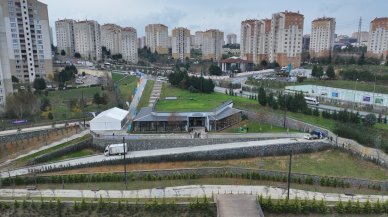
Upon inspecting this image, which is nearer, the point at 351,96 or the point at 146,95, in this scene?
the point at 351,96

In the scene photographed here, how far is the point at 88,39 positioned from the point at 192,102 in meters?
63.0

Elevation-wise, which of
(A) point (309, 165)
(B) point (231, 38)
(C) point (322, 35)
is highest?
(B) point (231, 38)

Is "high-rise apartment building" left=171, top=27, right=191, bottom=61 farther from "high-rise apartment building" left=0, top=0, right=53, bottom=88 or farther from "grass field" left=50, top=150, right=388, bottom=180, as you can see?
"grass field" left=50, top=150, right=388, bottom=180

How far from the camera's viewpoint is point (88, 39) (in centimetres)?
8481

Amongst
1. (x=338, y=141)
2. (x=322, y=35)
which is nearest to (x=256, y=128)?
(x=338, y=141)

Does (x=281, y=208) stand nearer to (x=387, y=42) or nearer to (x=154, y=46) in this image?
(x=387, y=42)

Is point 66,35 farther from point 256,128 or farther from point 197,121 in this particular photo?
point 256,128

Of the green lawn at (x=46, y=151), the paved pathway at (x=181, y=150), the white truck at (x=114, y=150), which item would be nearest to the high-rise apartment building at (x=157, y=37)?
the green lawn at (x=46, y=151)

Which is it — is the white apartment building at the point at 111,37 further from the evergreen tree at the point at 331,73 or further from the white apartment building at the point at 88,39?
the evergreen tree at the point at 331,73

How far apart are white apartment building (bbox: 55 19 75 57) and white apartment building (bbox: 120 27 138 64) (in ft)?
53.1

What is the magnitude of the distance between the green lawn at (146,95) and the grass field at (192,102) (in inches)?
78.1

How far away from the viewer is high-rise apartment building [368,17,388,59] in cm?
7044

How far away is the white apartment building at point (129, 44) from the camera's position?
81938 mm

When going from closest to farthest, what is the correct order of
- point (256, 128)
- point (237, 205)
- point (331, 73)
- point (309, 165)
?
point (237, 205)
point (309, 165)
point (256, 128)
point (331, 73)
